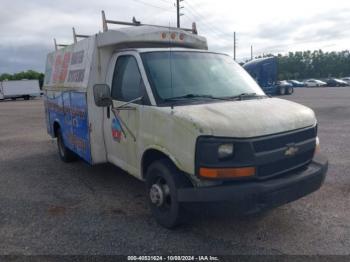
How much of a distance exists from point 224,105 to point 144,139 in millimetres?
1101

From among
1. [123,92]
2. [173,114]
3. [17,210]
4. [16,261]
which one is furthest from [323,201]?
[17,210]

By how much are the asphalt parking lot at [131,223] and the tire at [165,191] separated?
175 mm

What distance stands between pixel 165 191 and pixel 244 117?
135cm

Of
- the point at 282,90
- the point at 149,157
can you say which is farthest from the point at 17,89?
the point at 149,157

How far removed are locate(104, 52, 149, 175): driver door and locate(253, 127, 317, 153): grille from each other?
1.50 m

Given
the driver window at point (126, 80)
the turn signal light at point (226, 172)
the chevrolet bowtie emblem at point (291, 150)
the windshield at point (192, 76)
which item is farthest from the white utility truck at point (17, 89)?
the chevrolet bowtie emblem at point (291, 150)

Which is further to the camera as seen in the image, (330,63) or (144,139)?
(330,63)

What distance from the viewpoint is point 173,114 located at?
3.60 meters

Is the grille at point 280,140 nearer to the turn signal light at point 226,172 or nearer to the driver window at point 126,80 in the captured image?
the turn signal light at point 226,172

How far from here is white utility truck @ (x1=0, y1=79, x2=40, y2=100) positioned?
42375 millimetres

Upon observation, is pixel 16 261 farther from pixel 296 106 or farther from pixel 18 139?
pixel 18 139

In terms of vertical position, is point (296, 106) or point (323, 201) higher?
point (296, 106)

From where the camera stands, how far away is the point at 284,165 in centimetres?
362

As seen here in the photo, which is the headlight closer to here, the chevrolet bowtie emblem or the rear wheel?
the chevrolet bowtie emblem
